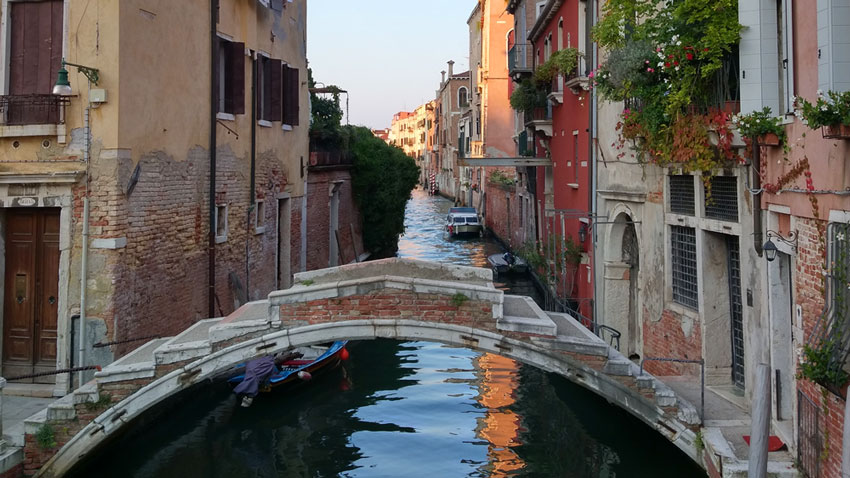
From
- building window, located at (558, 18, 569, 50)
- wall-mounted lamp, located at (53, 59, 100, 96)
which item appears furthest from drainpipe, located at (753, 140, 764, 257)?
building window, located at (558, 18, 569, 50)

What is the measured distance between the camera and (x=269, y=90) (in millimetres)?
12070

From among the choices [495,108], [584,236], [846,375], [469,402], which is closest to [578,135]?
[584,236]

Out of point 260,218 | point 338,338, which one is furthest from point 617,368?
point 260,218

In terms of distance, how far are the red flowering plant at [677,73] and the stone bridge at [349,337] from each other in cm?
205

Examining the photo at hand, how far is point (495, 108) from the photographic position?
32.4 metres

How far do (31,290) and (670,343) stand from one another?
6.77 m

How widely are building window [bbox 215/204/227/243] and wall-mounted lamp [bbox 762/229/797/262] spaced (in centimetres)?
676

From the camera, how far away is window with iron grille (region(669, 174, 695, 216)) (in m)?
8.25

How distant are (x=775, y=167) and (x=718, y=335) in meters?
2.24

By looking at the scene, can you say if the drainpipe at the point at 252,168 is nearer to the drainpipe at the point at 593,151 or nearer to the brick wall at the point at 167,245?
the brick wall at the point at 167,245

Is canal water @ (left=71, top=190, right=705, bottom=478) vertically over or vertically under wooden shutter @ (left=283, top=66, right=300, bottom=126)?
under

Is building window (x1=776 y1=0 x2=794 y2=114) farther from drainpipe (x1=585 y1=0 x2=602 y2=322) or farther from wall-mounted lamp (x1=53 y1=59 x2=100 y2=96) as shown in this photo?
wall-mounted lamp (x1=53 y1=59 x2=100 y2=96)

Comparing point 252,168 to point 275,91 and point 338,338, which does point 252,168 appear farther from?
point 338,338

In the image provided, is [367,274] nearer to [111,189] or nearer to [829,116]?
[111,189]
